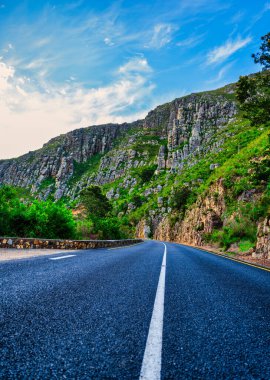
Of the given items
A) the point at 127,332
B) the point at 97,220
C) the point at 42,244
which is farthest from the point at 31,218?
the point at 127,332

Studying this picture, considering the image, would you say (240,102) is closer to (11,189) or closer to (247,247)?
(247,247)

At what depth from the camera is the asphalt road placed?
5.72 ft

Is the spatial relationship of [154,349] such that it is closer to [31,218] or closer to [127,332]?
[127,332]

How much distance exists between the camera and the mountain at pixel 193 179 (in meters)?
22.3

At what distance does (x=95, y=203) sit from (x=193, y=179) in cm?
3214

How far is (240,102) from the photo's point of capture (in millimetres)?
15266

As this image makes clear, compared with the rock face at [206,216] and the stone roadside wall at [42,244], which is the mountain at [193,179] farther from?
the stone roadside wall at [42,244]

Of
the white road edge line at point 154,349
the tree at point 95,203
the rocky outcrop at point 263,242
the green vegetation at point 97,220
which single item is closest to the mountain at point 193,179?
the rocky outcrop at point 263,242

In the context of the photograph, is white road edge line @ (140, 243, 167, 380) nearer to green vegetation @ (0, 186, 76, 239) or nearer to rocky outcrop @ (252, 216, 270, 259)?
rocky outcrop @ (252, 216, 270, 259)

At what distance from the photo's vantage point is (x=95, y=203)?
1646 inches

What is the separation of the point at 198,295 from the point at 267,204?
51.7ft

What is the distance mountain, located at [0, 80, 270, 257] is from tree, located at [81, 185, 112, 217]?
15.7 m

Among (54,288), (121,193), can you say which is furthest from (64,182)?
(54,288)

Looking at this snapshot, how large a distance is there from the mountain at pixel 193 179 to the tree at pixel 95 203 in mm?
15679
